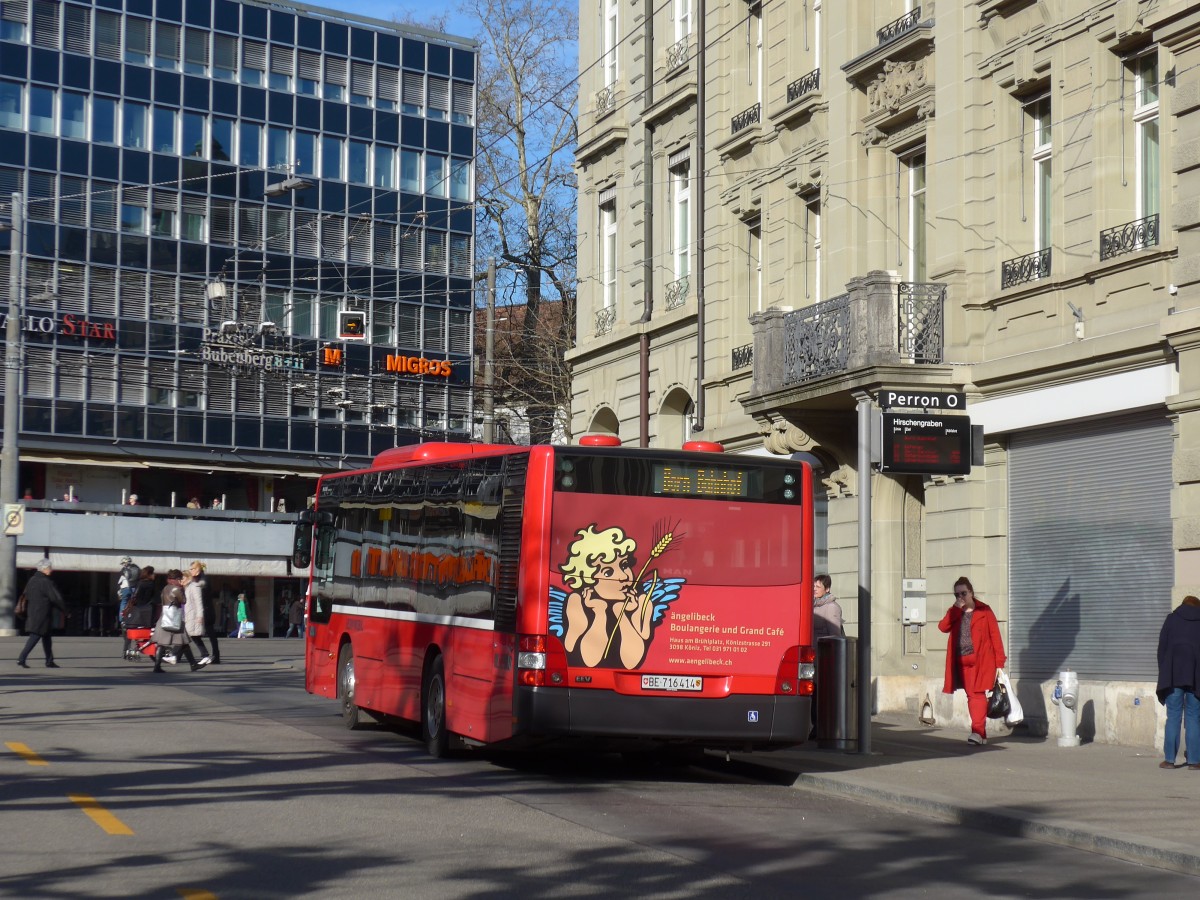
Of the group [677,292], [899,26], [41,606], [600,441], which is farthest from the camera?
[41,606]

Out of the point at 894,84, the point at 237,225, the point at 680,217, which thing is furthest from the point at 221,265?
the point at 894,84

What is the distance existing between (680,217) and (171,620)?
10.6 m

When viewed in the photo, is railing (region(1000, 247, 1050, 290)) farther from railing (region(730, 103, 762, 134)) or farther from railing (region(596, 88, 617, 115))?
railing (region(596, 88, 617, 115))

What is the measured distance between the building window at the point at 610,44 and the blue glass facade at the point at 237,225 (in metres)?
23.6

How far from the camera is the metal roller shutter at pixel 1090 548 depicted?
60.8ft

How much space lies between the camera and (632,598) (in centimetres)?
1450

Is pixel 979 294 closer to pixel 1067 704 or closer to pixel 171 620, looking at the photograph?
pixel 1067 704

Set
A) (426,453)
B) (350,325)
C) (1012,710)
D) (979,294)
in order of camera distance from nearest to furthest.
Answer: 1. (426,453)
2. (1012,710)
3. (979,294)
4. (350,325)

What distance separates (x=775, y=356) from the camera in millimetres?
24328

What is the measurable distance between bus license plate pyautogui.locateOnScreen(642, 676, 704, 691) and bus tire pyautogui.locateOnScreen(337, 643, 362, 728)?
5.63m

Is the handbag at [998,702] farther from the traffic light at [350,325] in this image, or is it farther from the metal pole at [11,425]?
the metal pole at [11,425]

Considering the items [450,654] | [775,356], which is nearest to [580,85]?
[775,356]

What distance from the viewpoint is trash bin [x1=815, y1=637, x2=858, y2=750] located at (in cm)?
1667

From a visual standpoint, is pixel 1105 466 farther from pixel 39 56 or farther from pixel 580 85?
pixel 39 56
